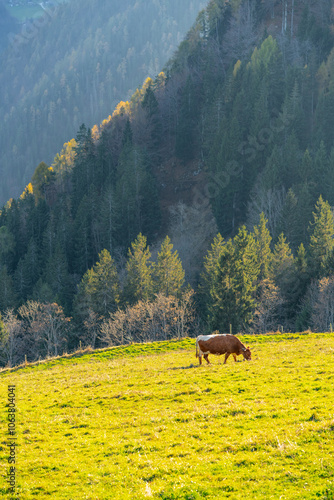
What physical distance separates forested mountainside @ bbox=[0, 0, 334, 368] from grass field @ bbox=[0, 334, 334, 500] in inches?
1469

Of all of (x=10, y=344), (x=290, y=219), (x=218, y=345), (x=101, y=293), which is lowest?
(x=10, y=344)

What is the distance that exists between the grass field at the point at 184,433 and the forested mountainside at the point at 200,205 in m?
37.3

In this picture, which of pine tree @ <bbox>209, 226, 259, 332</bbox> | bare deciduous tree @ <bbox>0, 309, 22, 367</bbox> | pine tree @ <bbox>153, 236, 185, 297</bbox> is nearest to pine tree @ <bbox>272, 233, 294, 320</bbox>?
pine tree @ <bbox>209, 226, 259, 332</bbox>

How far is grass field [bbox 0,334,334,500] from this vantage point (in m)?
12.7

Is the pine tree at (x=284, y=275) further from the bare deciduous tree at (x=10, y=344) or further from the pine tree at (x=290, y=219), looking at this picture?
the bare deciduous tree at (x=10, y=344)

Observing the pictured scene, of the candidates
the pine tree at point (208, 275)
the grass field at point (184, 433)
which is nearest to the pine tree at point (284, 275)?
the pine tree at point (208, 275)

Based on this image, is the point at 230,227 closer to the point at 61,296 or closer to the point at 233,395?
the point at 61,296

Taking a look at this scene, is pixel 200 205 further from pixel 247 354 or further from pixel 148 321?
pixel 247 354

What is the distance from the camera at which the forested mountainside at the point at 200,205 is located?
70500mm

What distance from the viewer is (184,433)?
54.1 feet

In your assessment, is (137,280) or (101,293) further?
(137,280)

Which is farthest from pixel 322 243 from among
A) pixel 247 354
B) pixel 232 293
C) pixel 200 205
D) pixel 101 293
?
pixel 247 354

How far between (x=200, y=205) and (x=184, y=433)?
10229 cm

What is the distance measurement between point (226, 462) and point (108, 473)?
358cm
